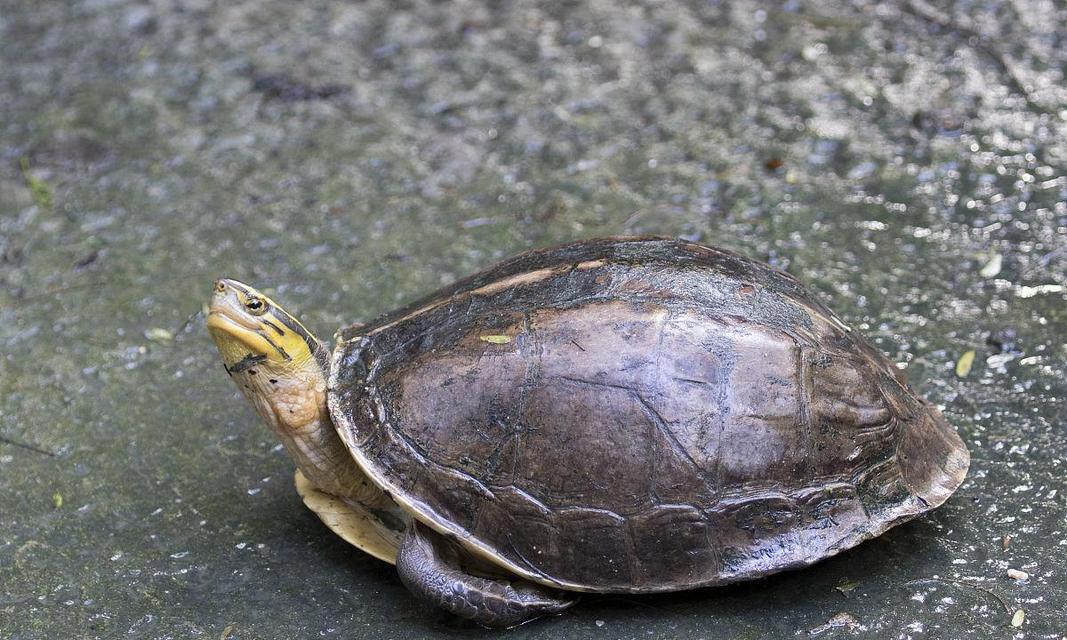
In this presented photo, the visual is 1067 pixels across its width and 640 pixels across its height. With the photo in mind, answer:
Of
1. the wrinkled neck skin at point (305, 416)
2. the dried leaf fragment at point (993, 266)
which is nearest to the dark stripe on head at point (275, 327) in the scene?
the wrinkled neck skin at point (305, 416)

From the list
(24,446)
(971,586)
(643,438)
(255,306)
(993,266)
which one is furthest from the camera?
(993,266)

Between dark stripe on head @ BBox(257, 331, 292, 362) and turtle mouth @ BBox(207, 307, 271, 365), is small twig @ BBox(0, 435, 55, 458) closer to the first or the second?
turtle mouth @ BBox(207, 307, 271, 365)

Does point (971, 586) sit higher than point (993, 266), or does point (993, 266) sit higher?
point (971, 586)

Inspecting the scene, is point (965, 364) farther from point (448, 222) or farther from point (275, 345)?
point (275, 345)

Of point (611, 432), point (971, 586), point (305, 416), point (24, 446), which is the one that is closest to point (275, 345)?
point (305, 416)

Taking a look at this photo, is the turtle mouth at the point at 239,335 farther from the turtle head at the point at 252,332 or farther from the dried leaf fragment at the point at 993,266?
the dried leaf fragment at the point at 993,266

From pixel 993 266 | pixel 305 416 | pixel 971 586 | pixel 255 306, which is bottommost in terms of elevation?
pixel 993 266

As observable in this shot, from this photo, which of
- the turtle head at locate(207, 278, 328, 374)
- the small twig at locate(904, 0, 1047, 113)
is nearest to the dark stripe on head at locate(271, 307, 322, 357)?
the turtle head at locate(207, 278, 328, 374)
